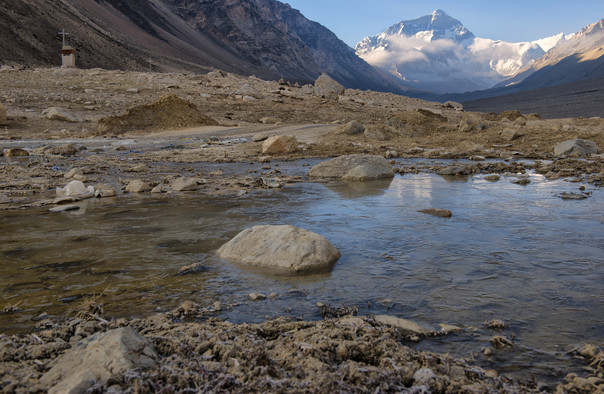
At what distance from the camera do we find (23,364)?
7.16ft

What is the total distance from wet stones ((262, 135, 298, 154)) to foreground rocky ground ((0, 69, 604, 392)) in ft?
0.11

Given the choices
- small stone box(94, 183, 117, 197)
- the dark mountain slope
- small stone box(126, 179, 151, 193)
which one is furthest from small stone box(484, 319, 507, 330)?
the dark mountain slope

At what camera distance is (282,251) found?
4.14 meters

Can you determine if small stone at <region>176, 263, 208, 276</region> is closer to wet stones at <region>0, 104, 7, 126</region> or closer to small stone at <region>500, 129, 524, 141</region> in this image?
small stone at <region>500, 129, 524, 141</region>

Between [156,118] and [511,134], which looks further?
[156,118]

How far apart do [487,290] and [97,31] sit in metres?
67.9

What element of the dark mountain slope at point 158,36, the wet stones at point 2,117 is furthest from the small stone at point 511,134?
the dark mountain slope at point 158,36

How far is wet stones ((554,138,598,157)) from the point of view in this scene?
12.7m

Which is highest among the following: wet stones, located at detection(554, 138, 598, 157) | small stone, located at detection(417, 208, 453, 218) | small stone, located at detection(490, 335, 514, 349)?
wet stones, located at detection(554, 138, 598, 157)

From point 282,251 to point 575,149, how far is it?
11812mm

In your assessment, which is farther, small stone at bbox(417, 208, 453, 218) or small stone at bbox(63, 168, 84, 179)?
small stone at bbox(63, 168, 84, 179)

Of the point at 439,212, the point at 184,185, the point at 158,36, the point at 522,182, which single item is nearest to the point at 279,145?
the point at 184,185

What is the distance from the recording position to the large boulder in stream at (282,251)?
4.02m

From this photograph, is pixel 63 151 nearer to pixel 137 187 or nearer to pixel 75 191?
pixel 137 187
